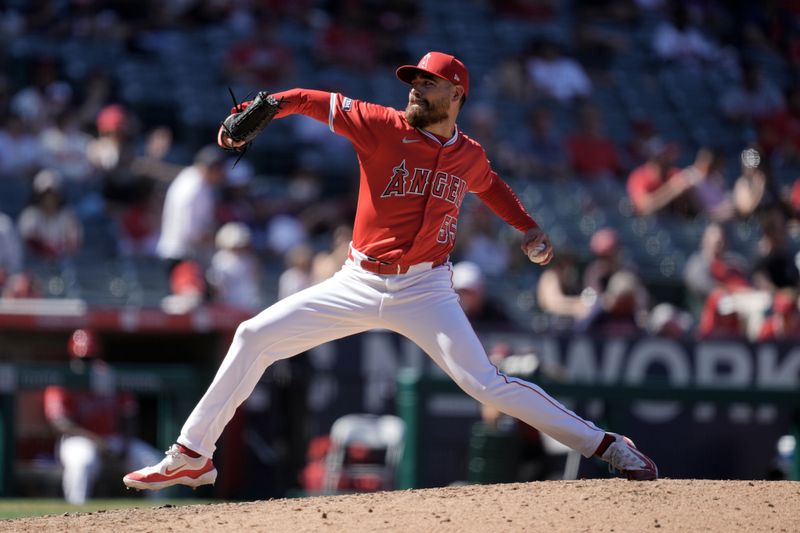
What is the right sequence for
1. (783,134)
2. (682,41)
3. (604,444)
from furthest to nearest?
(682,41)
(783,134)
(604,444)

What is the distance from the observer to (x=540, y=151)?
13.7m

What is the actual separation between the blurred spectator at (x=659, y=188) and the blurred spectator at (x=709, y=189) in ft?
0.36

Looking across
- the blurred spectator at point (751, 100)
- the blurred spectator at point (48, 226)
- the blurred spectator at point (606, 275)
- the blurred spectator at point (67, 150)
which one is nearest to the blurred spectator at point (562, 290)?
the blurred spectator at point (606, 275)

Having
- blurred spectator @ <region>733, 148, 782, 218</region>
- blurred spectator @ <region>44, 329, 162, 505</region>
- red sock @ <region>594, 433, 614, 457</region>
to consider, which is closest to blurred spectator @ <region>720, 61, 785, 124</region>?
blurred spectator @ <region>733, 148, 782, 218</region>

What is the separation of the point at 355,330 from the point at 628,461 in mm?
1344

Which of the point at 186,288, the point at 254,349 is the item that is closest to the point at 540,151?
the point at 186,288

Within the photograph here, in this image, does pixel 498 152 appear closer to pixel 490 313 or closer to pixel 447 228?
pixel 490 313

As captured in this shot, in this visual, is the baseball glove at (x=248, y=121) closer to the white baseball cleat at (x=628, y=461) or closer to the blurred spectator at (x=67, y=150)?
the white baseball cleat at (x=628, y=461)

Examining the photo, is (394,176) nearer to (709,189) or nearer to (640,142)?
(709,189)

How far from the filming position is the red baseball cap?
5.38 meters

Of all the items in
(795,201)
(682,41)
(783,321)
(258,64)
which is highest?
(682,41)

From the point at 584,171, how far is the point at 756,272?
3134mm

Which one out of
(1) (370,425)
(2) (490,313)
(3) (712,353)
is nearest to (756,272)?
(3) (712,353)

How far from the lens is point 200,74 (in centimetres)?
1341
